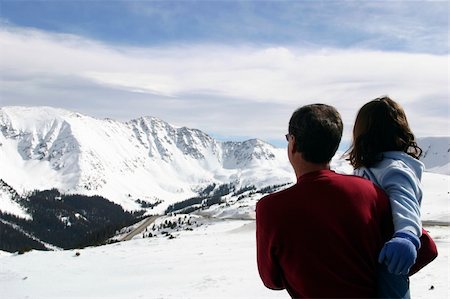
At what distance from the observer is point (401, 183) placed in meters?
4.00

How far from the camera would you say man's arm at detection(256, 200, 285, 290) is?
3.76 metres

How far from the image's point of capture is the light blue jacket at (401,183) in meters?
3.80

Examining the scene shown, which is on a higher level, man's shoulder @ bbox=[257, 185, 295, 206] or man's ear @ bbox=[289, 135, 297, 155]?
man's ear @ bbox=[289, 135, 297, 155]

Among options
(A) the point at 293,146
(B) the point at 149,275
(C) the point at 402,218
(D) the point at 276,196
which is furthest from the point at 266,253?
(B) the point at 149,275

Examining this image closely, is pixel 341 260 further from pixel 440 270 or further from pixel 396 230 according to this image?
pixel 440 270

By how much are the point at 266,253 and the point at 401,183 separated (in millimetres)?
1285

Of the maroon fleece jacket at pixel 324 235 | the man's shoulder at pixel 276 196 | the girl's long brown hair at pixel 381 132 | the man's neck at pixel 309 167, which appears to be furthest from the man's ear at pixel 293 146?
the girl's long brown hair at pixel 381 132

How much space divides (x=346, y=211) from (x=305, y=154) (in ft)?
1.83

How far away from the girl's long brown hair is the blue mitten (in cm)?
90

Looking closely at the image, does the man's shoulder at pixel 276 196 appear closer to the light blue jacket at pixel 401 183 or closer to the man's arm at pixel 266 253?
the man's arm at pixel 266 253

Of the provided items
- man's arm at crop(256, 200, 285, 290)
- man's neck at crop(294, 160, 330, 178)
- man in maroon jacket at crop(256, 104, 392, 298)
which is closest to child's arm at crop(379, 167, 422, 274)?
man in maroon jacket at crop(256, 104, 392, 298)

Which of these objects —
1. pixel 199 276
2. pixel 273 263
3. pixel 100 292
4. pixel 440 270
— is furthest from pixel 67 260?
pixel 273 263

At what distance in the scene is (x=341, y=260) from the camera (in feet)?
11.8

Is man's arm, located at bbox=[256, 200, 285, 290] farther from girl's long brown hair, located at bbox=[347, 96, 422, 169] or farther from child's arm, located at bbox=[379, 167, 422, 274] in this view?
girl's long brown hair, located at bbox=[347, 96, 422, 169]
